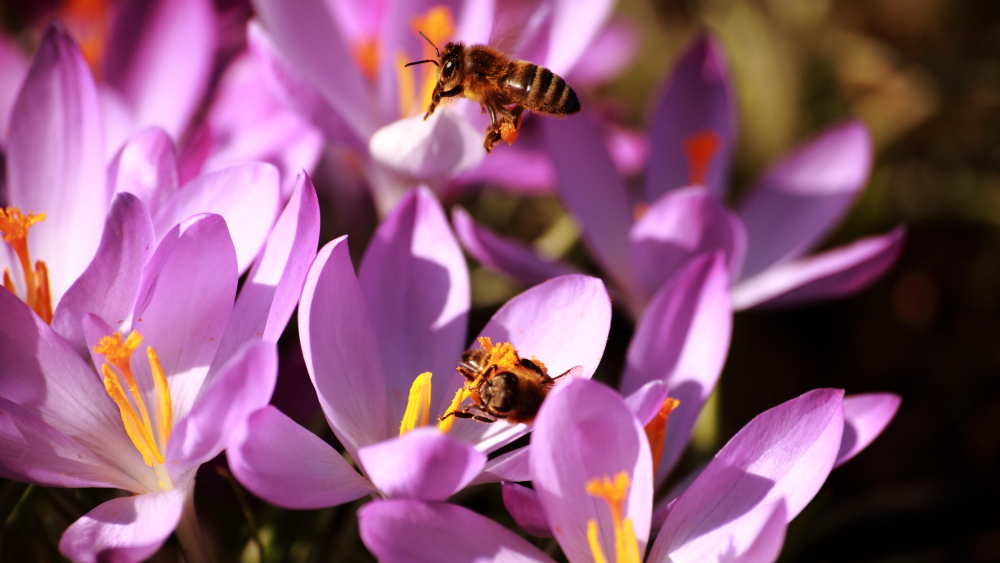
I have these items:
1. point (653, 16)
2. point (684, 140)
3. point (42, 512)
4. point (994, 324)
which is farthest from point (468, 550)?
point (653, 16)

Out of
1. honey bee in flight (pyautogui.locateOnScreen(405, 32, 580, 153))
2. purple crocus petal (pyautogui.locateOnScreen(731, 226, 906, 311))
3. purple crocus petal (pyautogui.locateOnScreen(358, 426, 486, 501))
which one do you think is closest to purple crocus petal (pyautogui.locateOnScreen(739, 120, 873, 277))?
purple crocus petal (pyautogui.locateOnScreen(731, 226, 906, 311))

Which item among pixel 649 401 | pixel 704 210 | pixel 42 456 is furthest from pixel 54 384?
pixel 704 210

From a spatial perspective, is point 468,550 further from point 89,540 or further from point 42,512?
point 42,512

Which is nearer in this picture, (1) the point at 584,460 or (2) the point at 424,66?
(1) the point at 584,460

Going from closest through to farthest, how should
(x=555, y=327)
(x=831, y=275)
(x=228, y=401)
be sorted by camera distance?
(x=228, y=401) < (x=555, y=327) < (x=831, y=275)

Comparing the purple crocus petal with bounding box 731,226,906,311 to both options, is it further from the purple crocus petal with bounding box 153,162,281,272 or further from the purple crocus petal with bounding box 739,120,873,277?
the purple crocus petal with bounding box 153,162,281,272

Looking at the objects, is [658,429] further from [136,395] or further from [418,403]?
[136,395]

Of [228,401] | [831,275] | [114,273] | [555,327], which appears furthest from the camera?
[831,275]

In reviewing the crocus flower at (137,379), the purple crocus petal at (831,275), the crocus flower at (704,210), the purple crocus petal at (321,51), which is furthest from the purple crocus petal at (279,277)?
the purple crocus petal at (831,275)
